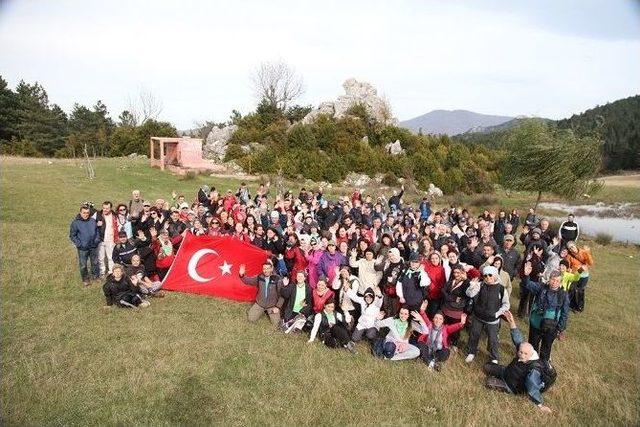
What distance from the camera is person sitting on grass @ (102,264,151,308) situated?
9.56 metres

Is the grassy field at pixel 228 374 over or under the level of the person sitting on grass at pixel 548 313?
under

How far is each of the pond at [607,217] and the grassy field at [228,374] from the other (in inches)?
884

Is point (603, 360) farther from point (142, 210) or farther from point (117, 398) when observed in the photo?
point (142, 210)

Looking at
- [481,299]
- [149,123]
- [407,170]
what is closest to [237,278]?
[481,299]

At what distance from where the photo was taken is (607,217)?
1443 inches

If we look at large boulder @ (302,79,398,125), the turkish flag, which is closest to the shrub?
large boulder @ (302,79,398,125)

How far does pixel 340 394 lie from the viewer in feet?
22.5

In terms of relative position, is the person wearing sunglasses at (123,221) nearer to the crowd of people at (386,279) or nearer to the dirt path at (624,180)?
the crowd of people at (386,279)

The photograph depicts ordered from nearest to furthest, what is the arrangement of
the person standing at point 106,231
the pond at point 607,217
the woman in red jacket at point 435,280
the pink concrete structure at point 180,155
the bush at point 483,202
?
the woman in red jacket at point 435,280
the person standing at point 106,231
the pond at point 607,217
the bush at point 483,202
the pink concrete structure at point 180,155

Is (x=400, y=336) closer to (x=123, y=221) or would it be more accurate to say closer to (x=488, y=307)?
(x=488, y=307)

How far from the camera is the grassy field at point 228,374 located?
20.8ft

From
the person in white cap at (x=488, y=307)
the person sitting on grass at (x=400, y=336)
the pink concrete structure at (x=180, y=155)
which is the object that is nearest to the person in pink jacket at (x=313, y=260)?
the person sitting on grass at (x=400, y=336)

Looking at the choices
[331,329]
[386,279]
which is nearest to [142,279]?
[331,329]

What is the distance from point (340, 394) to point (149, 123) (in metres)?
53.1
